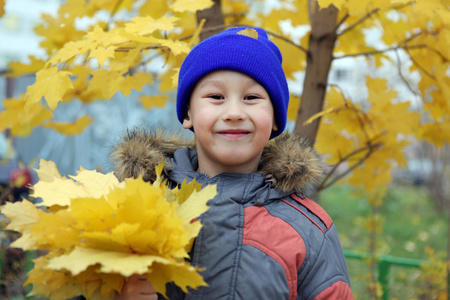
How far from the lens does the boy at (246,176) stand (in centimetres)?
123

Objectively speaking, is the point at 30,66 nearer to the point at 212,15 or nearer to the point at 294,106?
the point at 212,15

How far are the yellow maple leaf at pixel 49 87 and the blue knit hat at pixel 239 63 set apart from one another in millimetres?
446

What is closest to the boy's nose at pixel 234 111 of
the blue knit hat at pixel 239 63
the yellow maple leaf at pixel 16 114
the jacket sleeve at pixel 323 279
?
the blue knit hat at pixel 239 63

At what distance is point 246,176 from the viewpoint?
4.60ft


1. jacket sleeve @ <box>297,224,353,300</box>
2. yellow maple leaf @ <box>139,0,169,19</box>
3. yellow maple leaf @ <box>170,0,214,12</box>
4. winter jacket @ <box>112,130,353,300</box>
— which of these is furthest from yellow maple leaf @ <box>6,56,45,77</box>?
jacket sleeve @ <box>297,224,353,300</box>

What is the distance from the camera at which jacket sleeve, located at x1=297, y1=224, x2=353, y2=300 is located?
4.12 feet

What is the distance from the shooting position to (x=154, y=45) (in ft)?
5.55

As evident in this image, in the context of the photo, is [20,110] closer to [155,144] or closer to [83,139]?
[155,144]

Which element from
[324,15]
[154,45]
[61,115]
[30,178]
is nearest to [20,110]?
[154,45]

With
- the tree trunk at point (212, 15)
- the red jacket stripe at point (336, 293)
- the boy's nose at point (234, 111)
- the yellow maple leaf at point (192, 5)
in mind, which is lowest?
the red jacket stripe at point (336, 293)

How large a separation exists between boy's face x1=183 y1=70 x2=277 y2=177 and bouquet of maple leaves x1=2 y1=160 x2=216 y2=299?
28 cm

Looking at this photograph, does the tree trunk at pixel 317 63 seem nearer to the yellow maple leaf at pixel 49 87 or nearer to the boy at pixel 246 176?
the boy at pixel 246 176

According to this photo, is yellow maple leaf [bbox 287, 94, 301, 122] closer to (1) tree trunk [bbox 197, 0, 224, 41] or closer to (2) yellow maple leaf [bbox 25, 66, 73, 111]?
(1) tree trunk [bbox 197, 0, 224, 41]

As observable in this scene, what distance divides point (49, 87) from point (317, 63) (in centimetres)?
127
